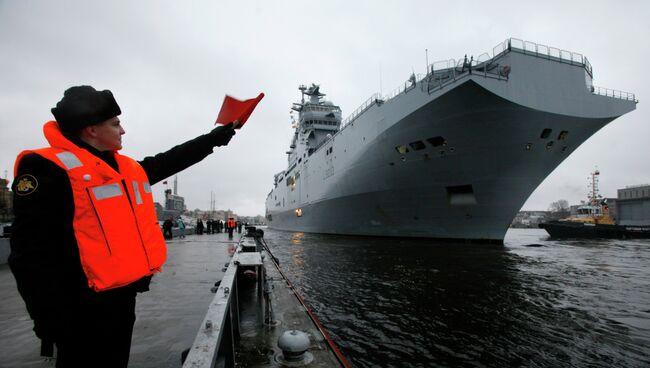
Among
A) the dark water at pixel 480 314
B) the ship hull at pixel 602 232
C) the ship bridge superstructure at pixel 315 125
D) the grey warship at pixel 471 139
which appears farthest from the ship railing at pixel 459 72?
the ship hull at pixel 602 232

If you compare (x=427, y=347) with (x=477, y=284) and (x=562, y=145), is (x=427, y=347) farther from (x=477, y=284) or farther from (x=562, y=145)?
(x=562, y=145)

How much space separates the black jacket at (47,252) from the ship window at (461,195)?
19.1m

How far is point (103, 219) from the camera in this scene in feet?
5.59

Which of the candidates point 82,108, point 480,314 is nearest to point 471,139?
point 480,314

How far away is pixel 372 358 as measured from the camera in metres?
4.57

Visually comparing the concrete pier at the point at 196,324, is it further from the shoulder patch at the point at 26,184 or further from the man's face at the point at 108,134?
the man's face at the point at 108,134

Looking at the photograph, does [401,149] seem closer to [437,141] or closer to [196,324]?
[437,141]

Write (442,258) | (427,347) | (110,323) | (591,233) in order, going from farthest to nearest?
1. (591,233)
2. (442,258)
3. (427,347)
4. (110,323)

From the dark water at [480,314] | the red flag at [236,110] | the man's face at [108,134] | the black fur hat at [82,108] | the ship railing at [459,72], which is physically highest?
the ship railing at [459,72]

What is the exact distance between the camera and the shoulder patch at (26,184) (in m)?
1.54

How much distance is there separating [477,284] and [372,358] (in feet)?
18.9

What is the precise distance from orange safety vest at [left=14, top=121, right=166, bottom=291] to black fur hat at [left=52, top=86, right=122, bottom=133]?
0.26 feet

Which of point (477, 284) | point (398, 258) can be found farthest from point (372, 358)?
point (398, 258)

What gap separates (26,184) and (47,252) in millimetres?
357
